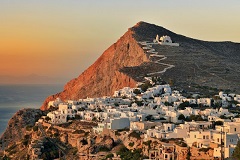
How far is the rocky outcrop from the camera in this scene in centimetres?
5619

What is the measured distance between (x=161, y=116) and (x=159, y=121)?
1.55 meters

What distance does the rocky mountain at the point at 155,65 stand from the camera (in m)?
71.2

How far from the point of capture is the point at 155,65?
76688mm

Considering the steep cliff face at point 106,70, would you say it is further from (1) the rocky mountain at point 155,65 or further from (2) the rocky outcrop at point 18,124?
(2) the rocky outcrop at point 18,124

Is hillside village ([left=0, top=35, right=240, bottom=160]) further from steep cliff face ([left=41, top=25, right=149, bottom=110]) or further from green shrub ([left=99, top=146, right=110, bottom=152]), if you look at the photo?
steep cliff face ([left=41, top=25, right=149, bottom=110])

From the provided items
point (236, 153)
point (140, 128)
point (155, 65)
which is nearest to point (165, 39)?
point (155, 65)

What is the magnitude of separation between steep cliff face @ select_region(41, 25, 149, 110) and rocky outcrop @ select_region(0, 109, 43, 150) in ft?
78.3

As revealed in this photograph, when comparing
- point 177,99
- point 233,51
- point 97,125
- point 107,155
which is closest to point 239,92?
point 177,99

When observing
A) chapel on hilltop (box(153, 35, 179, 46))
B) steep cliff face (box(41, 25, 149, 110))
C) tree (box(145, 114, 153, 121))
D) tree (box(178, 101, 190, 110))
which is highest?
chapel on hilltop (box(153, 35, 179, 46))

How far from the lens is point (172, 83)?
6400 cm

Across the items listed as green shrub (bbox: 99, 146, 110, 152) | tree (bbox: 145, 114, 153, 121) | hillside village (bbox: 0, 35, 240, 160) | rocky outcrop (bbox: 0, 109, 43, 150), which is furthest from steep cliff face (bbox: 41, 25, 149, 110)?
green shrub (bbox: 99, 146, 110, 152)

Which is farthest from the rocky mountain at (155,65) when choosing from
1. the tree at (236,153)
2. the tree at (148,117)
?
the tree at (236,153)

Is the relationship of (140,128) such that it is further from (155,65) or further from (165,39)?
(165,39)

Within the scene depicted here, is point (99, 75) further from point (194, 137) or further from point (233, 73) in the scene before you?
point (194, 137)
